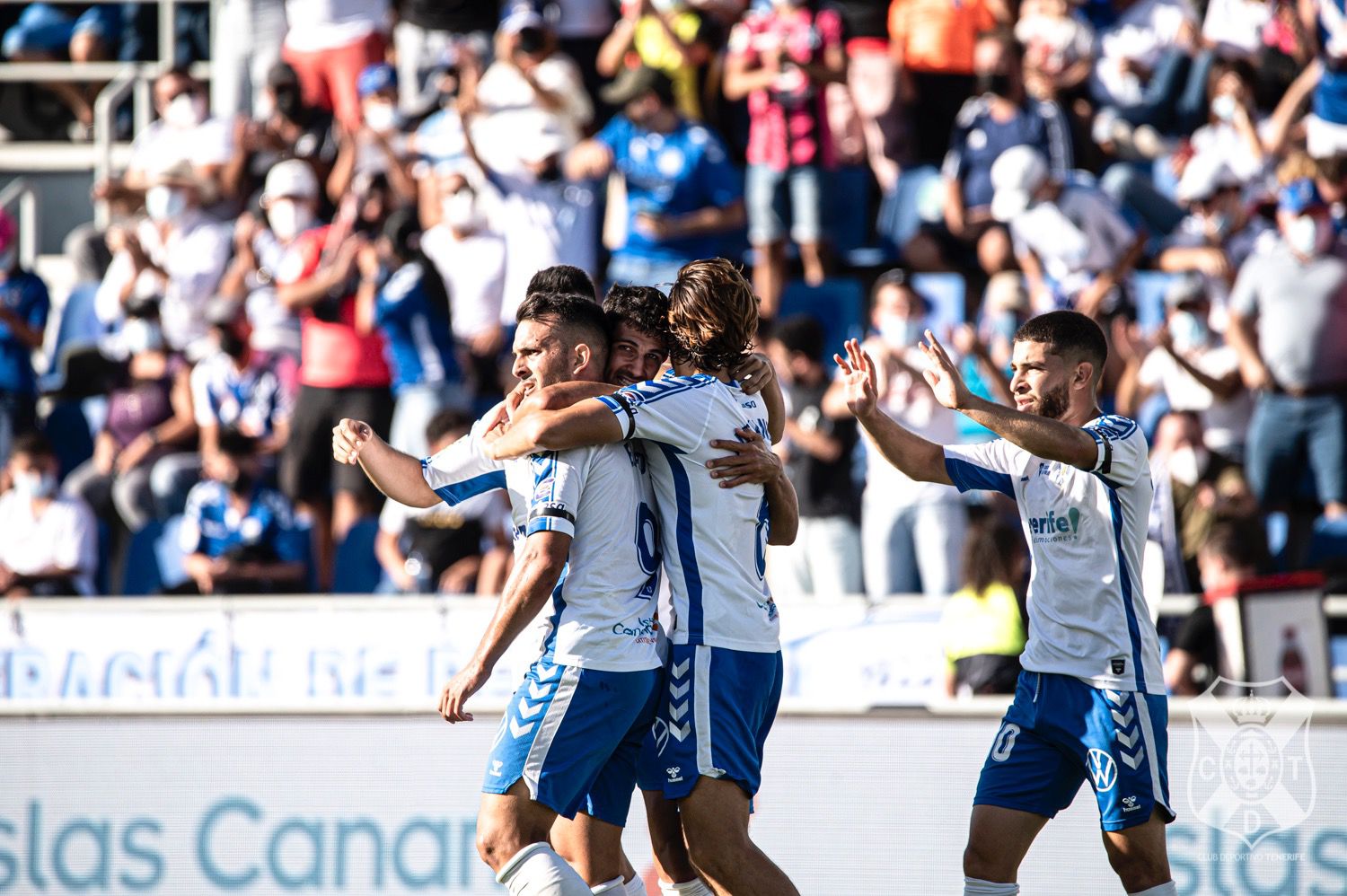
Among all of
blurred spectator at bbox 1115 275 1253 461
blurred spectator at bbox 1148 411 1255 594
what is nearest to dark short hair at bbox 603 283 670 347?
blurred spectator at bbox 1148 411 1255 594

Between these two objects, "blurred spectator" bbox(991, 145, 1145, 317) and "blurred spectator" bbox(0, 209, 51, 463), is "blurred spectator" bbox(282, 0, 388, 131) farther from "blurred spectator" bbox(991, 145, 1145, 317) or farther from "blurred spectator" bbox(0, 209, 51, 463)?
"blurred spectator" bbox(991, 145, 1145, 317)

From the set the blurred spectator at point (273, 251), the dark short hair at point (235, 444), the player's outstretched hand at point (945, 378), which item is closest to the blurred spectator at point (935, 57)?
the blurred spectator at point (273, 251)

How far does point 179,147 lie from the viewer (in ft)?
40.0

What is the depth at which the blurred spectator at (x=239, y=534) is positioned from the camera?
9.76m

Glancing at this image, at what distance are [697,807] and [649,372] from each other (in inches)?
51.8

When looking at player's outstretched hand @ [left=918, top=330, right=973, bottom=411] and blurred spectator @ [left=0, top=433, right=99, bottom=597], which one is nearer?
player's outstretched hand @ [left=918, top=330, right=973, bottom=411]

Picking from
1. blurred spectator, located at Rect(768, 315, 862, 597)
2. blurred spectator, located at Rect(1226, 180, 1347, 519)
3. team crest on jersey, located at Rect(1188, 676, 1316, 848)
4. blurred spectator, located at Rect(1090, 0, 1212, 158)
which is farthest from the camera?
blurred spectator, located at Rect(1090, 0, 1212, 158)

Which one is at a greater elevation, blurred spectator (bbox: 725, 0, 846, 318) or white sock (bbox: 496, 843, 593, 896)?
blurred spectator (bbox: 725, 0, 846, 318)

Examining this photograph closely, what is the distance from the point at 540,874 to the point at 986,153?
672 cm

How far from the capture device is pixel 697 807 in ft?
14.9

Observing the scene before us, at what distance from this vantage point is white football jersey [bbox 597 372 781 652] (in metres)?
Answer: 4.60

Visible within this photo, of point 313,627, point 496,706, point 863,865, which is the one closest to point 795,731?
point 863,865

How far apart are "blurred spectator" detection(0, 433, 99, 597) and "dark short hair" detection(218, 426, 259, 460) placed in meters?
1.18

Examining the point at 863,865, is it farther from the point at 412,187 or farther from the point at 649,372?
the point at 412,187
